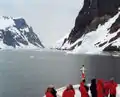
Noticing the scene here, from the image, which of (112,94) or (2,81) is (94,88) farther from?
(2,81)

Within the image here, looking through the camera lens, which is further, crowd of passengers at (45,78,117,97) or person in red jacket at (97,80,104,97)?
person in red jacket at (97,80,104,97)

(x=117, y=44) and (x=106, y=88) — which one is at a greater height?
(x=117, y=44)

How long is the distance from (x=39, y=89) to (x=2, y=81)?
1515 cm

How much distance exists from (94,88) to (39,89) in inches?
1169

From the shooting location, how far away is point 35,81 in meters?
65.2

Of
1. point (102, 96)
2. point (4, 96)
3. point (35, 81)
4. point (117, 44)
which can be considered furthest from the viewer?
point (117, 44)

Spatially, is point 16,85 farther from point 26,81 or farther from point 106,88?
point 106,88

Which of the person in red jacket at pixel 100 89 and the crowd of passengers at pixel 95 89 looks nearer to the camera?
the crowd of passengers at pixel 95 89

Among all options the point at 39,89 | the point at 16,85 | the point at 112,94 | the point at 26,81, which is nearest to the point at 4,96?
the point at 39,89

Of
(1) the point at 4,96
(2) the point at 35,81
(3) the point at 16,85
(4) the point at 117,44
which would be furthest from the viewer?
(4) the point at 117,44

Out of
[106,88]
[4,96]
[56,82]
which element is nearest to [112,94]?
[106,88]

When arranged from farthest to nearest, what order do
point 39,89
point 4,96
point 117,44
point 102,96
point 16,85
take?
point 117,44, point 16,85, point 39,89, point 4,96, point 102,96

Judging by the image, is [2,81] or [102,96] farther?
[2,81]

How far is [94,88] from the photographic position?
25156mm
